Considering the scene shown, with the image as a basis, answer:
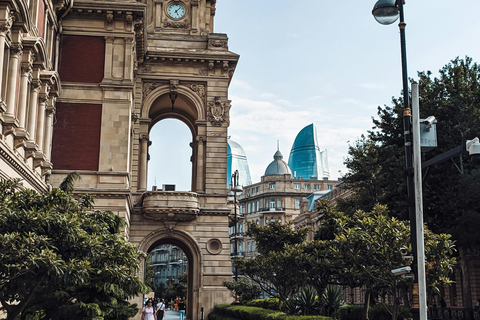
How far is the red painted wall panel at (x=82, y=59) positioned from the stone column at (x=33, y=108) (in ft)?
29.4

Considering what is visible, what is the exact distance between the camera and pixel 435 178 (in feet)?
120

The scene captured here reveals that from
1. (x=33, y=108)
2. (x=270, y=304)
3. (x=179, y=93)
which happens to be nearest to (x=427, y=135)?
(x=33, y=108)

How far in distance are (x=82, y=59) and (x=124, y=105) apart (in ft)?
12.0

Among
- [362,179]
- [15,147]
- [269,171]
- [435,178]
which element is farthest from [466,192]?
[269,171]

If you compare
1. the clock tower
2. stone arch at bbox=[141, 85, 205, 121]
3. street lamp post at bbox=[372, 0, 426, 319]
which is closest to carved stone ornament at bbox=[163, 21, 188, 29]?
the clock tower

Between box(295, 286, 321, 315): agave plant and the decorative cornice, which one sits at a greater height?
the decorative cornice

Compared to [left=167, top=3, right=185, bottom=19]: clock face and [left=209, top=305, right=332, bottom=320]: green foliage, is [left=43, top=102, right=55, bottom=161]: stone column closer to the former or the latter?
[left=209, top=305, right=332, bottom=320]: green foliage

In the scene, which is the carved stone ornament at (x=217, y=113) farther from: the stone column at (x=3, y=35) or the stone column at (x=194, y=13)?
the stone column at (x=3, y=35)

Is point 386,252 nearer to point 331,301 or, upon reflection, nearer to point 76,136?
point 331,301

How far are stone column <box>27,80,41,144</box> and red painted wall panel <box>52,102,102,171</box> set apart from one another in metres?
7.56

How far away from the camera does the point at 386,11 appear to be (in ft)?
47.3

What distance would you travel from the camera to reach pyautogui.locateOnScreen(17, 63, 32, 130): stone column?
78.3 ft

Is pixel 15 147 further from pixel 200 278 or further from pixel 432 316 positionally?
pixel 432 316

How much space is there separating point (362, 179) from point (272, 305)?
10344 mm
